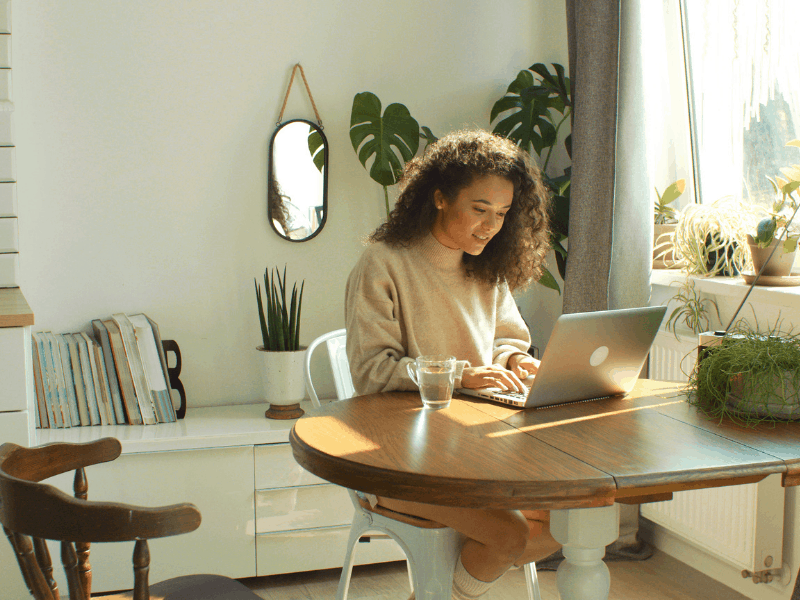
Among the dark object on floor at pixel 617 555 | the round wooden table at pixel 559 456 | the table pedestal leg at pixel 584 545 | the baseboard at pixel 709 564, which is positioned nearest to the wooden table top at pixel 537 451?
the round wooden table at pixel 559 456

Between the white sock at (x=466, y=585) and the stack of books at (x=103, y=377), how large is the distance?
145 centimetres

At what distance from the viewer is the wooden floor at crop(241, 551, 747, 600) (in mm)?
2484

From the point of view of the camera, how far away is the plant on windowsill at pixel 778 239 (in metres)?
2.23

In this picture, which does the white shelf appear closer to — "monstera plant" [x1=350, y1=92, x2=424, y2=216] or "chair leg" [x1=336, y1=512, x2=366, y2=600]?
"chair leg" [x1=336, y1=512, x2=366, y2=600]

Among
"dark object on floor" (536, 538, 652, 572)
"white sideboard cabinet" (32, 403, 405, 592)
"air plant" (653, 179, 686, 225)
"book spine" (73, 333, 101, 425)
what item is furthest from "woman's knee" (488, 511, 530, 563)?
"air plant" (653, 179, 686, 225)

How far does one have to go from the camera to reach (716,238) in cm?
249

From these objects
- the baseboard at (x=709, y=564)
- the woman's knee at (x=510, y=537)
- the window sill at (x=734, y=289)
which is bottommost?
the baseboard at (x=709, y=564)

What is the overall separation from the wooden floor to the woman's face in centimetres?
123

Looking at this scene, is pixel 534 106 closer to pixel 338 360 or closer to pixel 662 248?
pixel 662 248

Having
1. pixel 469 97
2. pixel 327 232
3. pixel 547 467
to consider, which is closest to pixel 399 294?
pixel 547 467

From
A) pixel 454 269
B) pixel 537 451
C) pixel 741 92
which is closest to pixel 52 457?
pixel 537 451

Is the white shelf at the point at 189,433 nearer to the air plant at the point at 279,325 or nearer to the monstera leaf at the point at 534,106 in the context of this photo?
the air plant at the point at 279,325

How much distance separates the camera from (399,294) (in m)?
1.96

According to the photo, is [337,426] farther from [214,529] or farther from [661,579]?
[661,579]
